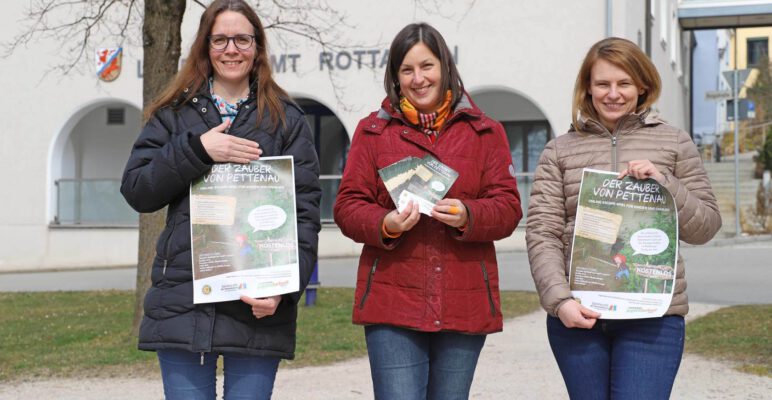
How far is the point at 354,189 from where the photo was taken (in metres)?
3.41

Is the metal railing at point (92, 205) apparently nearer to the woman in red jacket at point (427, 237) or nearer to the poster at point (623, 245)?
the woman in red jacket at point (427, 237)

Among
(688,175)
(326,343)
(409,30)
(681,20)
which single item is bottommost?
(326,343)

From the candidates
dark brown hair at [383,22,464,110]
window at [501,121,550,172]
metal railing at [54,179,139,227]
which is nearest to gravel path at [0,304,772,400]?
dark brown hair at [383,22,464,110]

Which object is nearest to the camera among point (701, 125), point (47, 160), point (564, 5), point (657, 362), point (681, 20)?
point (657, 362)

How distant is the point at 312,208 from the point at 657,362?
1352 mm

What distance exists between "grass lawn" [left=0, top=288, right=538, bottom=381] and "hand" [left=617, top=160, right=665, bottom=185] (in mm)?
5084

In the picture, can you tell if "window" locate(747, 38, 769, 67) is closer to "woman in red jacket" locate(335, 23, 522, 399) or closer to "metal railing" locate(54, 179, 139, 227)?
"metal railing" locate(54, 179, 139, 227)

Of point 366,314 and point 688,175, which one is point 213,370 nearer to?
point 366,314

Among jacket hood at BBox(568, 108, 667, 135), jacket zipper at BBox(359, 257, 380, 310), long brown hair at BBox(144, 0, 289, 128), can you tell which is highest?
long brown hair at BBox(144, 0, 289, 128)

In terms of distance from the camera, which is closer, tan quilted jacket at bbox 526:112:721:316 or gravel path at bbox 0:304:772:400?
tan quilted jacket at bbox 526:112:721:316

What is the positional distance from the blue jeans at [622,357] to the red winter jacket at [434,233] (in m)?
0.31

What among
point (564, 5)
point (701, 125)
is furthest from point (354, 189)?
point (701, 125)

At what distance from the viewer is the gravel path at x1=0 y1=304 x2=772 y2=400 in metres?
6.64

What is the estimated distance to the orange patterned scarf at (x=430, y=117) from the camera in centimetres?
346
